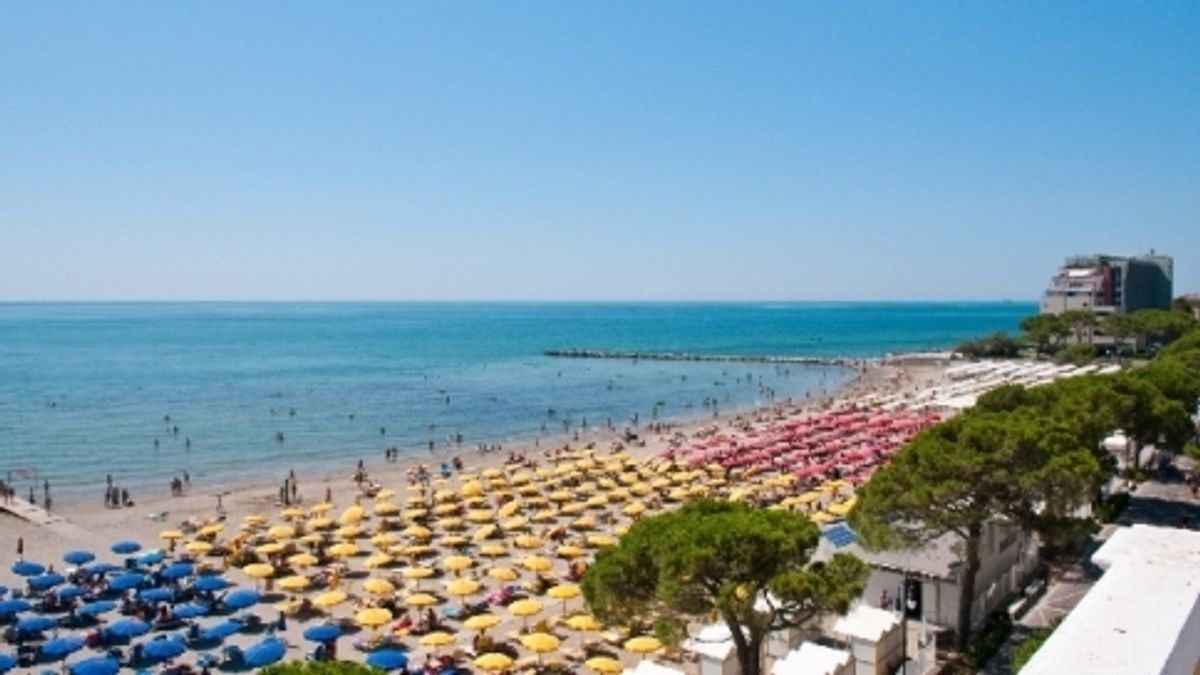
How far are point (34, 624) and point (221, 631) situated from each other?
4412mm

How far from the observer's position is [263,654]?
19.2m

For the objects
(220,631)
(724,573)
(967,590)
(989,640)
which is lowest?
(220,631)

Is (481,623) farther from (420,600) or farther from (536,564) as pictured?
(536,564)

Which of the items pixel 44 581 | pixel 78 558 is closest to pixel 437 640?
pixel 44 581

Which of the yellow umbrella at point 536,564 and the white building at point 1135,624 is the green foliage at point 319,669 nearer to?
the white building at point 1135,624

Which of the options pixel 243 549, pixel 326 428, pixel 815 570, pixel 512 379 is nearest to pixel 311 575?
pixel 243 549

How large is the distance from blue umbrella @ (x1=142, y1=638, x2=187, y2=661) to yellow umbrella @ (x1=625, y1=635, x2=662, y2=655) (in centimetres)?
994

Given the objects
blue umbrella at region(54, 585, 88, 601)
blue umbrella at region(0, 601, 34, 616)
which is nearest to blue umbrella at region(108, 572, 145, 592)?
blue umbrella at region(54, 585, 88, 601)

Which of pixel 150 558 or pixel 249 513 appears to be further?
pixel 249 513

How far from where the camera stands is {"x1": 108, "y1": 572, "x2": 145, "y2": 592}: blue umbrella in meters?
24.3

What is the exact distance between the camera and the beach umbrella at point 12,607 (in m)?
22.3

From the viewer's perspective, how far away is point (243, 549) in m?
28.6

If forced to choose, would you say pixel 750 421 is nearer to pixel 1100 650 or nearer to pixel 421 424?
pixel 421 424

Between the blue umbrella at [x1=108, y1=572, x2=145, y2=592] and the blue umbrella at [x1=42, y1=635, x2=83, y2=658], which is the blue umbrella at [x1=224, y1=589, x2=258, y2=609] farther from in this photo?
the blue umbrella at [x1=108, y1=572, x2=145, y2=592]
